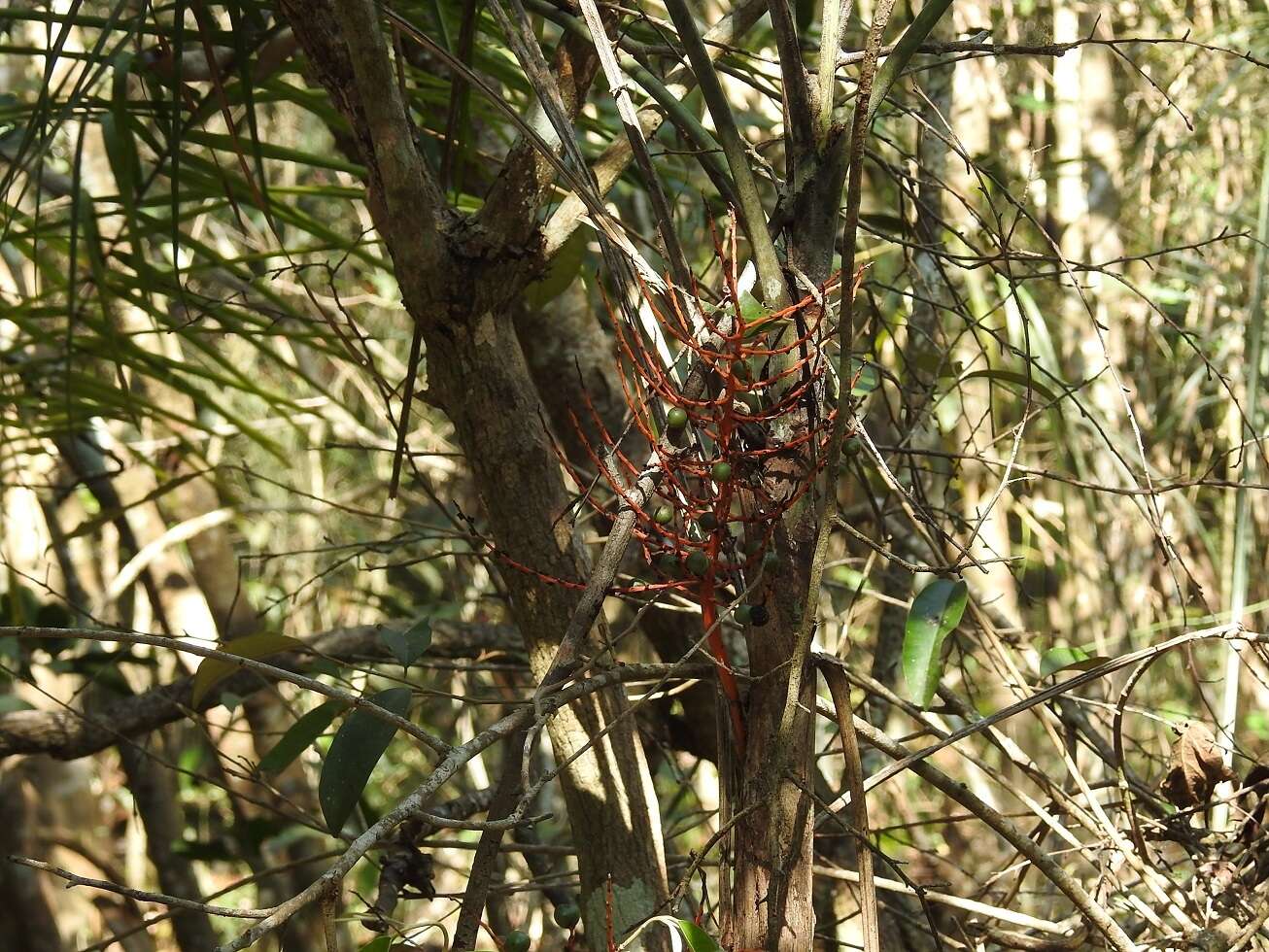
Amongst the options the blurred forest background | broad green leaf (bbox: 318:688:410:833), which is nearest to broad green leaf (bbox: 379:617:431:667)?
the blurred forest background

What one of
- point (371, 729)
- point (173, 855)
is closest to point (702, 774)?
point (173, 855)

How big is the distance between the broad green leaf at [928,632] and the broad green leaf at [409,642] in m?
0.29

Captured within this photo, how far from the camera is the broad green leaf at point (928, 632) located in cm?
66

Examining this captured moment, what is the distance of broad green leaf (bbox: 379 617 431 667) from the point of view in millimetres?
729

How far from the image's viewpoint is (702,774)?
5.95ft

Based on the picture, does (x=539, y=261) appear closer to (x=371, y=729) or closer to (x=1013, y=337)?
(x=371, y=729)

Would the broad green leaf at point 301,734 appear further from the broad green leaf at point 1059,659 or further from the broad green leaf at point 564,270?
the broad green leaf at point 1059,659

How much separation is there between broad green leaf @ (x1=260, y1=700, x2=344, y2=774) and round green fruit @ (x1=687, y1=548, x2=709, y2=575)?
0.83 ft

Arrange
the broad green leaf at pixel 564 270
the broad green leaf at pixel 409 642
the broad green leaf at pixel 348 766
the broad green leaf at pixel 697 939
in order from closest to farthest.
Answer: the broad green leaf at pixel 697 939
the broad green leaf at pixel 348 766
the broad green leaf at pixel 409 642
the broad green leaf at pixel 564 270

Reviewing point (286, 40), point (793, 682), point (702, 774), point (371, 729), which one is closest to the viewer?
point (793, 682)

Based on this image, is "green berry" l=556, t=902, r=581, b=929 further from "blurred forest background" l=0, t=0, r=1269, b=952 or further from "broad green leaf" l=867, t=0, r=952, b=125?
"broad green leaf" l=867, t=0, r=952, b=125

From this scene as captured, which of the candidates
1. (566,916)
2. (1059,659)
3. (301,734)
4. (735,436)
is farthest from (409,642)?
(1059,659)

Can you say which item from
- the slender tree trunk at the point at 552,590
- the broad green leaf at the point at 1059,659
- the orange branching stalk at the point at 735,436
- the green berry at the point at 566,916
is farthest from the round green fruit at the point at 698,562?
the broad green leaf at the point at 1059,659

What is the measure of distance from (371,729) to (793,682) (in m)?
0.23
